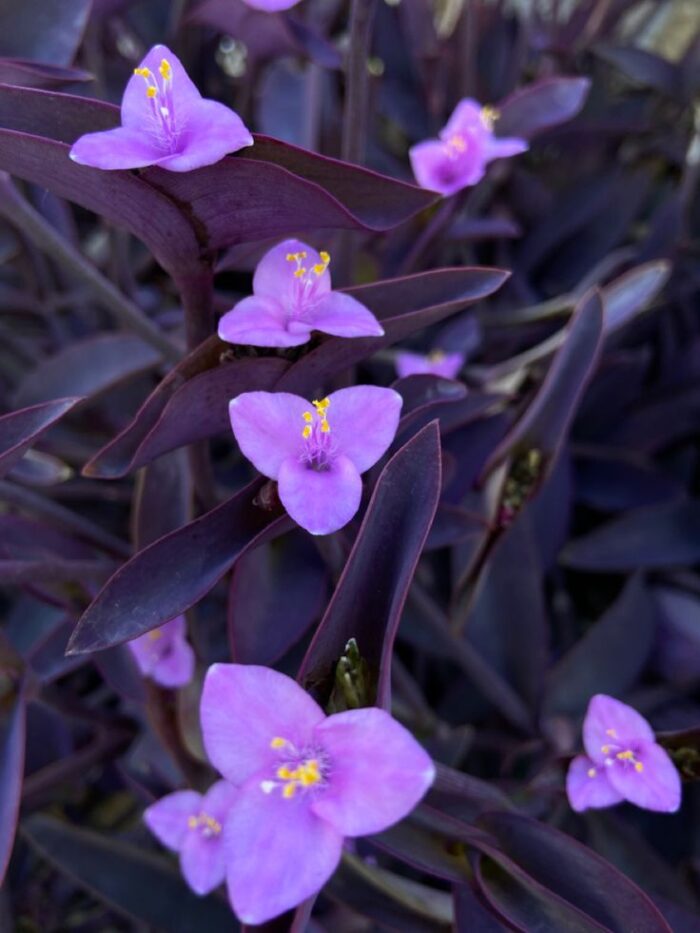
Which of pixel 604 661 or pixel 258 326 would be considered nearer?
Answer: pixel 258 326

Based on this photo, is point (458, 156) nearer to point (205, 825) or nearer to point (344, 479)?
point (344, 479)

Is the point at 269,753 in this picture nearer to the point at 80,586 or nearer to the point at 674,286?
the point at 80,586

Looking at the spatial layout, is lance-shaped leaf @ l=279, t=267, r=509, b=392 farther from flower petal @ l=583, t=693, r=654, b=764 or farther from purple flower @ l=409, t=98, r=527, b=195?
flower petal @ l=583, t=693, r=654, b=764

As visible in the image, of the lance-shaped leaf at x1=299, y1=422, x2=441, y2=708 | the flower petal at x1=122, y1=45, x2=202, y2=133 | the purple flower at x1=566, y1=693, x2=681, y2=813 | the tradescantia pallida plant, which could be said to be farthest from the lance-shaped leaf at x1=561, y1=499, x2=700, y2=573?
the flower petal at x1=122, y1=45, x2=202, y2=133

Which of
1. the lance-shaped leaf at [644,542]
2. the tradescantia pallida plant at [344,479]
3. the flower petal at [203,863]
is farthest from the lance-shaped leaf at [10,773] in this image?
the lance-shaped leaf at [644,542]

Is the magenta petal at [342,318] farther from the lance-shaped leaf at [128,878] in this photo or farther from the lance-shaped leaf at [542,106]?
the lance-shaped leaf at [128,878]

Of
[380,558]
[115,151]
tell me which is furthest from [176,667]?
[115,151]
